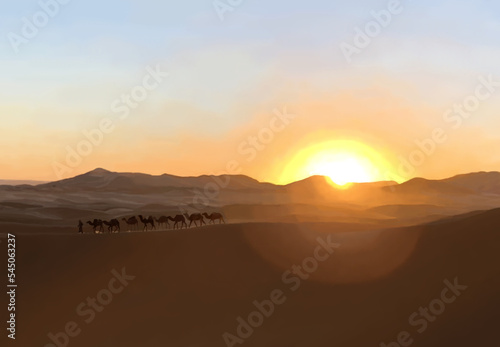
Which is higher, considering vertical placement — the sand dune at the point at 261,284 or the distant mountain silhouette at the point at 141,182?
the distant mountain silhouette at the point at 141,182

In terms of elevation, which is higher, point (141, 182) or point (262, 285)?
point (141, 182)

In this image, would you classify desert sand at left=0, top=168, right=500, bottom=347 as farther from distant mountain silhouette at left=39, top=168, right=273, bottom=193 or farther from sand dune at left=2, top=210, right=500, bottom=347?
distant mountain silhouette at left=39, top=168, right=273, bottom=193

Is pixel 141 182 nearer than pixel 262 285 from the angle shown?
No

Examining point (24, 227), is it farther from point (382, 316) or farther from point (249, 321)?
point (382, 316)

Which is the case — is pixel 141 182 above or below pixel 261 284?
above

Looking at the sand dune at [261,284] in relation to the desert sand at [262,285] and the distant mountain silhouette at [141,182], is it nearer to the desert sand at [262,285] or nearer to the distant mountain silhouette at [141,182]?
the desert sand at [262,285]

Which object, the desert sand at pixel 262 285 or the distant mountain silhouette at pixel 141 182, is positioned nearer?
the desert sand at pixel 262 285

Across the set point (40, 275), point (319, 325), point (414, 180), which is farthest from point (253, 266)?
point (414, 180)

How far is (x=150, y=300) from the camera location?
18.2 metres

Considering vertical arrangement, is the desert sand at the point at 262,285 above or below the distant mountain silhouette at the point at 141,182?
below

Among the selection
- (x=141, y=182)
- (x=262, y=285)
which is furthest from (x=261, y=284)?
(x=141, y=182)

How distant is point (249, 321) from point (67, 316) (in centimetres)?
661

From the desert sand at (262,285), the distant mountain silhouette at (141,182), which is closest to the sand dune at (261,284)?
the desert sand at (262,285)

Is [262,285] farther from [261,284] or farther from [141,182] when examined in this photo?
[141,182]
